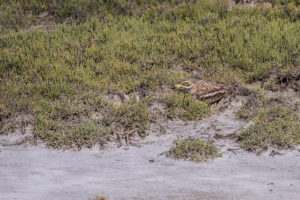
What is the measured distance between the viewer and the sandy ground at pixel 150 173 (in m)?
6.05

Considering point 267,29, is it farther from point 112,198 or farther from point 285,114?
point 112,198

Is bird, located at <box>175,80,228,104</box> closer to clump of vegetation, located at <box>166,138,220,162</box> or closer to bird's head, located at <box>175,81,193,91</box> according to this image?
bird's head, located at <box>175,81,193,91</box>

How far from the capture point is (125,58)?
10.1 metres

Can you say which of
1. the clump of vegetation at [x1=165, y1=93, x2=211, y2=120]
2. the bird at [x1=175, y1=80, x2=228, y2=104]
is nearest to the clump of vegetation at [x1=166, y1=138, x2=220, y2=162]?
the clump of vegetation at [x1=165, y1=93, x2=211, y2=120]

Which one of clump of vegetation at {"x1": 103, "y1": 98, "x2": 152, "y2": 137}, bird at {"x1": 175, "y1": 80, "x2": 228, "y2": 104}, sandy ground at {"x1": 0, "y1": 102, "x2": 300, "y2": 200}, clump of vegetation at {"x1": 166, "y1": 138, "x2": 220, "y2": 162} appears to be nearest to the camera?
sandy ground at {"x1": 0, "y1": 102, "x2": 300, "y2": 200}

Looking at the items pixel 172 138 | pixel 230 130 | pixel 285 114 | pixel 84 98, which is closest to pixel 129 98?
pixel 84 98

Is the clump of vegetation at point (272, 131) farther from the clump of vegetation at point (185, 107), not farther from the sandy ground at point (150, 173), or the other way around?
the clump of vegetation at point (185, 107)

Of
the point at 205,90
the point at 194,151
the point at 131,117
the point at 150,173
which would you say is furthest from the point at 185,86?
the point at 150,173

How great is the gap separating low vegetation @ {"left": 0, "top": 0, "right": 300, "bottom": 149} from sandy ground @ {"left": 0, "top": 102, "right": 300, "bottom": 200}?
495 millimetres

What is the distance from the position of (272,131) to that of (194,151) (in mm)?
1465

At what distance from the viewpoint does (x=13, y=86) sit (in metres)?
9.30

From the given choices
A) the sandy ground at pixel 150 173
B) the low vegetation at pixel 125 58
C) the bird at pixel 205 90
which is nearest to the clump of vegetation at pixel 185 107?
the low vegetation at pixel 125 58

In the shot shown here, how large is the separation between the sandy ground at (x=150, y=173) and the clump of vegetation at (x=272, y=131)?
20 cm

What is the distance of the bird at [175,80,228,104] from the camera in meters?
8.95
